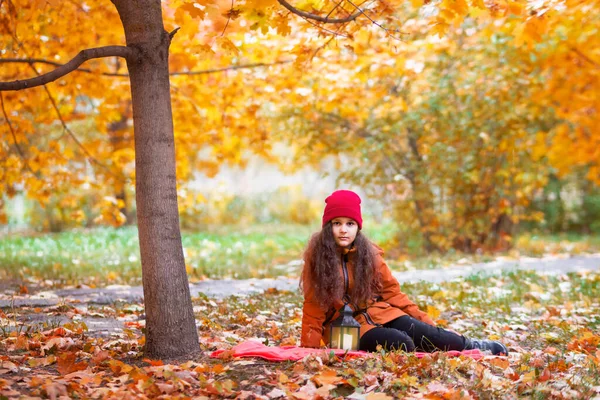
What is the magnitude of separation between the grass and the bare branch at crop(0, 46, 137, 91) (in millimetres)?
3741

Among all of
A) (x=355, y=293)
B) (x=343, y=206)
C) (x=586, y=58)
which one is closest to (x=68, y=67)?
(x=343, y=206)

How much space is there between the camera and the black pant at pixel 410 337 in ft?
13.0

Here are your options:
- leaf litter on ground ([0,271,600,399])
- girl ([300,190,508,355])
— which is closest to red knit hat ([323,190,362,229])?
girl ([300,190,508,355])

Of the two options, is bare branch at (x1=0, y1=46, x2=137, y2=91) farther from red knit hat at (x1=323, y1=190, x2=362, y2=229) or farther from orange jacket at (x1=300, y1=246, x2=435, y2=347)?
orange jacket at (x1=300, y1=246, x2=435, y2=347)

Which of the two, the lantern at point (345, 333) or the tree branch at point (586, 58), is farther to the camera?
the tree branch at point (586, 58)

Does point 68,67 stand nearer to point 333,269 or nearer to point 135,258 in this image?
point 333,269

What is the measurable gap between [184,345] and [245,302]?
2.17 meters

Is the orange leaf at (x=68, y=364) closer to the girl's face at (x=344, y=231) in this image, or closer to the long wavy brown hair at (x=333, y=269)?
the long wavy brown hair at (x=333, y=269)

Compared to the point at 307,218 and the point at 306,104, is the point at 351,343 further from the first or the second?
the point at 307,218

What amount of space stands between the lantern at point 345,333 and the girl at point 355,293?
0.07 m

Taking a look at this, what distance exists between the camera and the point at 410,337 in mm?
4082

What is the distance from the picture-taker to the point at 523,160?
1155cm

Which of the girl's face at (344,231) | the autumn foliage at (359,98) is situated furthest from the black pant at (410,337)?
the autumn foliage at (359,98)

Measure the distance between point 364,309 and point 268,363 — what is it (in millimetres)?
789
